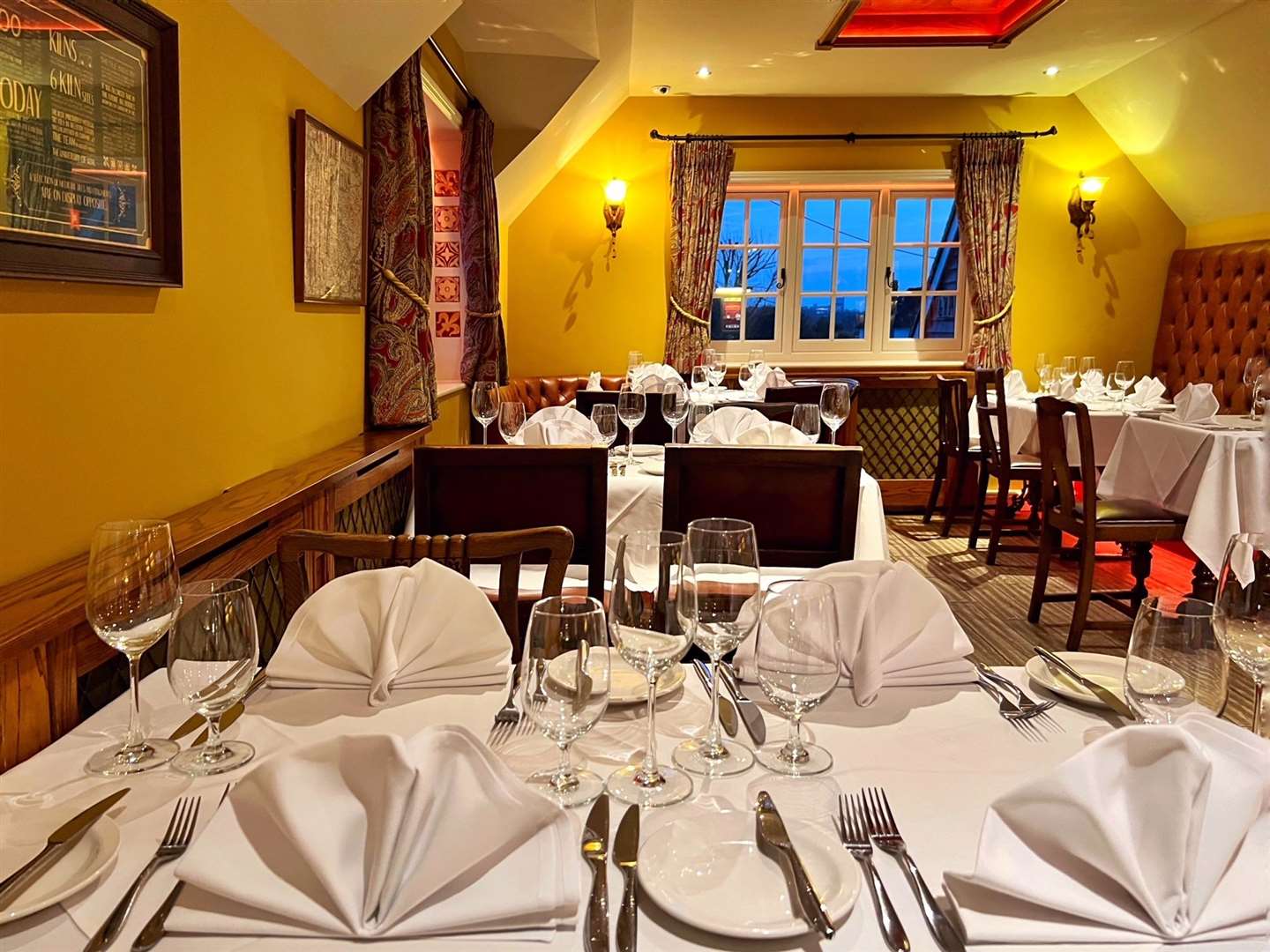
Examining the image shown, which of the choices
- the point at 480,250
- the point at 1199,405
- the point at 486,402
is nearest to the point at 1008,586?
the point at 1199,405

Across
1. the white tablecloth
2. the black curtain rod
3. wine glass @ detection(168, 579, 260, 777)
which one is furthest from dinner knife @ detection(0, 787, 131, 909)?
the black curtain rod

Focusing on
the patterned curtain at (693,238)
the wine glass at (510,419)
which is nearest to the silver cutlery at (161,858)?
the wine glass at (510,419)

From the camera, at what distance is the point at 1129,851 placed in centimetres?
73

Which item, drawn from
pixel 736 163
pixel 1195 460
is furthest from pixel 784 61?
pixel 1195 460

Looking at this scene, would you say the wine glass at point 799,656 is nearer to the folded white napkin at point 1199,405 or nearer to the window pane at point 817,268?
the folded white napkin at point 1199,405

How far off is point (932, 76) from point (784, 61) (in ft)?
3.56

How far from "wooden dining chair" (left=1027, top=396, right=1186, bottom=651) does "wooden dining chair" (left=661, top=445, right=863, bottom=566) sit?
1527 millimetres

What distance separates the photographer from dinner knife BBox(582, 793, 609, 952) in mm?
686

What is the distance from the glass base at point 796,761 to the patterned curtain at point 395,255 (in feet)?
8.09

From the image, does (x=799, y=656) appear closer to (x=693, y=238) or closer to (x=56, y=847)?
(x=56, y=847)

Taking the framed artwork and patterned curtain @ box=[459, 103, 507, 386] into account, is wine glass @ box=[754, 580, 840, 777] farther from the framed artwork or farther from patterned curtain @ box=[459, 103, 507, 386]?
patterned curtain @ box=[459, 103, 507, 386]

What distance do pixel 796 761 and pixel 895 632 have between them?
31 centimetres

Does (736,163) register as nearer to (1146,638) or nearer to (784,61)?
(784,61)

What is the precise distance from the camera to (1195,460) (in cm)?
345
